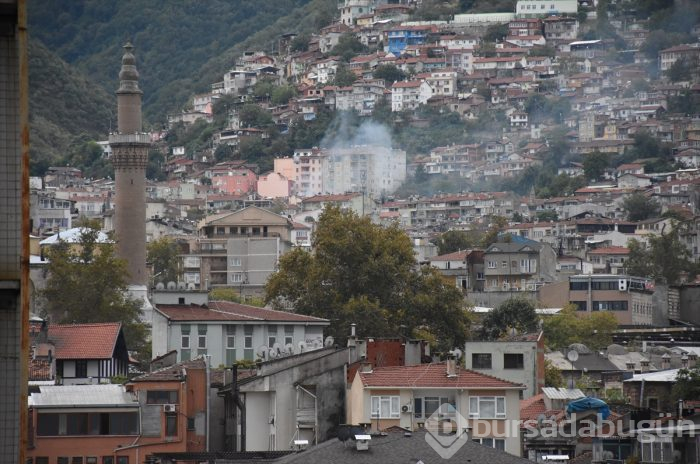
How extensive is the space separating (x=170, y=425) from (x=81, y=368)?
999 centimetres

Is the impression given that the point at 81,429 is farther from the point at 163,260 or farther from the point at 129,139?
the point at 163,260

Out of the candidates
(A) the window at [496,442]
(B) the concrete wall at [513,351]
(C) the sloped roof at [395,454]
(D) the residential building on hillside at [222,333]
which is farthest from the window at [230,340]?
(C) the sloped roof at [395,454]

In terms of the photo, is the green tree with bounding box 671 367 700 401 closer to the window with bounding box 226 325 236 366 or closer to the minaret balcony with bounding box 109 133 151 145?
the window with bounding box 226 325 236 366

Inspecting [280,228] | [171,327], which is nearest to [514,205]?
[280,228]

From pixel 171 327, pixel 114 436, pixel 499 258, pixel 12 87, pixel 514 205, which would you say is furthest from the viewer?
pixel 514 205

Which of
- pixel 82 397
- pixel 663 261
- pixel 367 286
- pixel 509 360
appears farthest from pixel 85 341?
pixel 663 261

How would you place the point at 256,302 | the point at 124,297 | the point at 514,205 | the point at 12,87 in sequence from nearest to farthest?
the point at 12,87 < the point at 124,297 < the point at 256,302 < the point at 514,205

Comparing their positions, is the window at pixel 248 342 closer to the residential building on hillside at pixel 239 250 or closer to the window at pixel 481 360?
the window at pixel 481 360

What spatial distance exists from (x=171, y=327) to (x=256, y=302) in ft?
132

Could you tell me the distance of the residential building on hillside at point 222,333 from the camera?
52188mm

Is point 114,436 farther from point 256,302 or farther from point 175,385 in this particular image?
point 256,302

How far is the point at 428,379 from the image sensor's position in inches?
1344

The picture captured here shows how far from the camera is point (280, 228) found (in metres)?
128

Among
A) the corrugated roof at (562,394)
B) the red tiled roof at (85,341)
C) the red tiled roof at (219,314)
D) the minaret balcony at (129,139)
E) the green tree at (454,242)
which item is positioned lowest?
the corrugated roof at (562,394)
